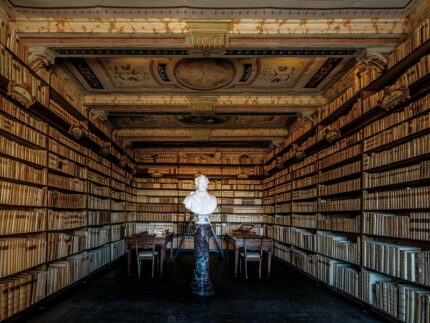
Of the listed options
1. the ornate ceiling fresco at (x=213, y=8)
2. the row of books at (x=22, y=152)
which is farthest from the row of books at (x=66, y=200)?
the ornate ceiling fresco at (x=213, y=8)

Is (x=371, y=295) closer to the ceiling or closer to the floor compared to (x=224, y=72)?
closer to the floor

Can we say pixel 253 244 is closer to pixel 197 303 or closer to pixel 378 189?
pixel 197 303

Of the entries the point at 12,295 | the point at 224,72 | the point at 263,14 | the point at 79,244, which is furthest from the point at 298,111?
the point at 12,295

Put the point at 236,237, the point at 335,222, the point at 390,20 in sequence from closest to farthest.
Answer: the point at 390,20 < the point at 335,222 < the point at 236,237

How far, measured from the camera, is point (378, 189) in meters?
4.74

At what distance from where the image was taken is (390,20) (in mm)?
4270

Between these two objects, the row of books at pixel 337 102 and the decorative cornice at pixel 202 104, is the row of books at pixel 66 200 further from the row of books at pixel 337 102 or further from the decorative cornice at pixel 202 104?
the row of books at pixel 337 102

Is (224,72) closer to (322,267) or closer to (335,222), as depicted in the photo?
(335,222)

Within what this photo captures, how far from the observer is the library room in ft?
13.0

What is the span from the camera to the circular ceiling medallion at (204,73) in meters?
5.71

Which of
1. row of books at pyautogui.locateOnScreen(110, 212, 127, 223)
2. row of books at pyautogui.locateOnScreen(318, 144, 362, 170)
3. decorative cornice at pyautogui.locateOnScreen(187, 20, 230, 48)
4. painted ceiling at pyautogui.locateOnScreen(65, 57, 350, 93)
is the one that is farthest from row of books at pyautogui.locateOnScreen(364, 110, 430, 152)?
row of books at pyautogui.locateOnScreen(110, 212, 127, 223)

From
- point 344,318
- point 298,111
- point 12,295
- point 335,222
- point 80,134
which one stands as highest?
point 298,111

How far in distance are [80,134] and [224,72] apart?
Answer: 2653 millimetres

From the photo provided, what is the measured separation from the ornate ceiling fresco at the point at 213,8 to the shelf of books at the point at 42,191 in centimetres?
64
